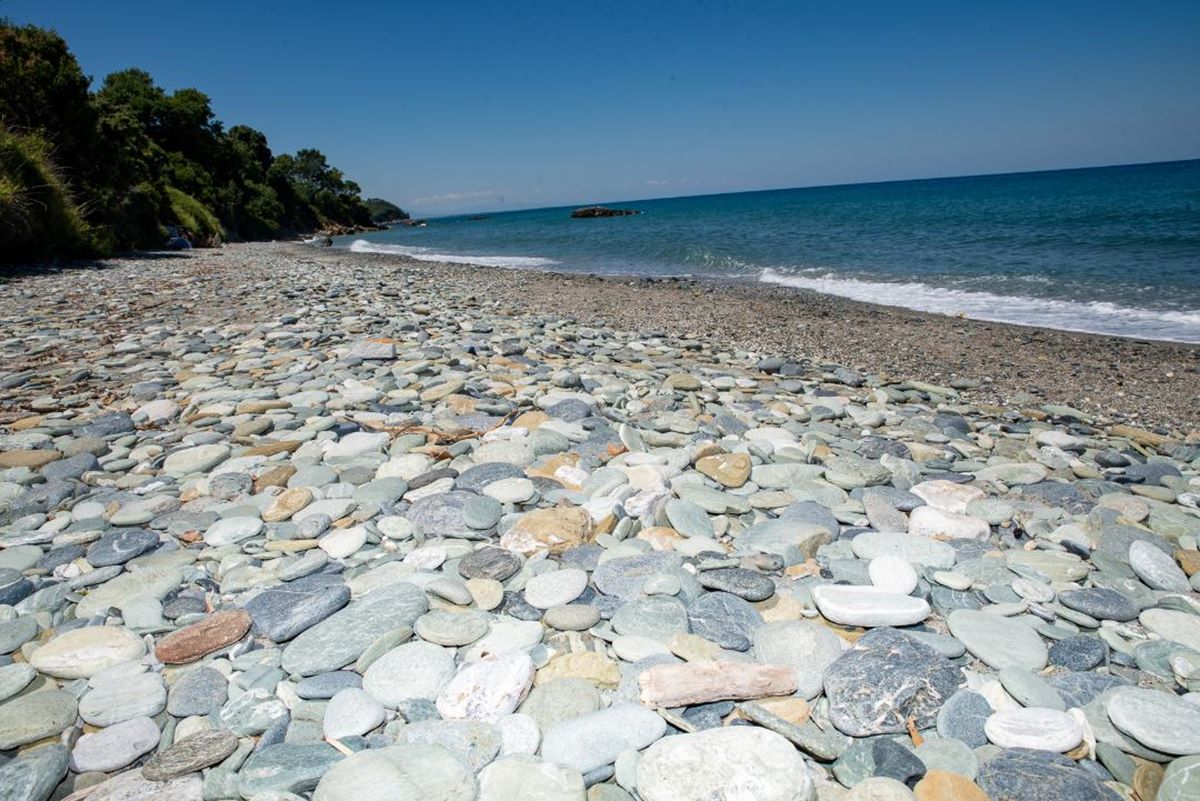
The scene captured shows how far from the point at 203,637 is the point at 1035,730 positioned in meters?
2.35

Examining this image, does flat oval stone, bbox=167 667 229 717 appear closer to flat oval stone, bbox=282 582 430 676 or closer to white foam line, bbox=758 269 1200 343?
flat oval stone, bbox=282 582 430 676

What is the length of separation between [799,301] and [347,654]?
1118cm

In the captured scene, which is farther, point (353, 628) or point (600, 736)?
point (353, 628)

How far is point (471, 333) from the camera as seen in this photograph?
21.4 ft

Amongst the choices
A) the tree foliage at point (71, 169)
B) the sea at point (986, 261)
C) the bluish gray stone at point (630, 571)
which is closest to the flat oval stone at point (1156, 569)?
the bluish gray stone at point (630, 571)

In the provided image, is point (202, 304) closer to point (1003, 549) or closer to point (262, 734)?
point (262, 734)

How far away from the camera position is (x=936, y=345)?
8.00 m

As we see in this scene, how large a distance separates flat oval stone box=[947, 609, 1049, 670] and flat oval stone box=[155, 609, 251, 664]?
2266mm

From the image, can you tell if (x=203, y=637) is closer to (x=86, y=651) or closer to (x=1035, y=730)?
(x=86, y=651)

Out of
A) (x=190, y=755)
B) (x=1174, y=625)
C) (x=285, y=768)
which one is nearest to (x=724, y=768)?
(x=285, y=768)

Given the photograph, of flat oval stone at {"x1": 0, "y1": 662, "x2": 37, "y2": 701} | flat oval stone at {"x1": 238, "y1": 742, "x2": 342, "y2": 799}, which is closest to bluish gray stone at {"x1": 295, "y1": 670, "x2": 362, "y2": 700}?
flat oval stone at {"x1": 238, "y1": 742, "x2": 342, "y2": 799}

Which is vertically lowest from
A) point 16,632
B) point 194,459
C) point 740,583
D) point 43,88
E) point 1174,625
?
point 1174,625

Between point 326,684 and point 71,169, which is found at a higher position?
point 71,169

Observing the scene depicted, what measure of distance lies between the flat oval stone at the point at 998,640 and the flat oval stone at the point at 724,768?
77 centimetres
